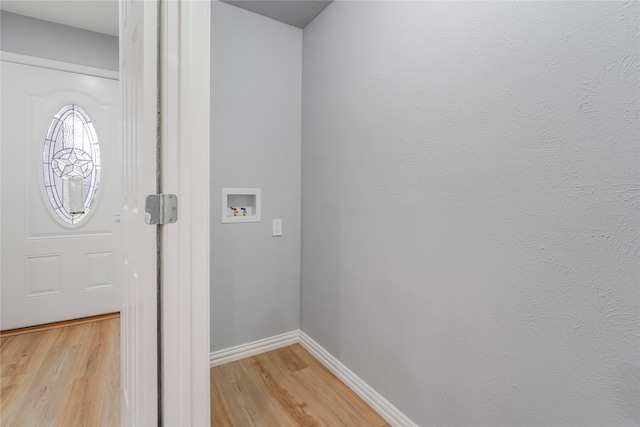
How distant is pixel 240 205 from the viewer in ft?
6.93

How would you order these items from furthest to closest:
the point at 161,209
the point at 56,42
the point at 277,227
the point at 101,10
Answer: the point at 56,42 → the point at 101,10 → the point at 277,227 → the point at 161,209

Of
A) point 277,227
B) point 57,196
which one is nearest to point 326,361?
point 277,227

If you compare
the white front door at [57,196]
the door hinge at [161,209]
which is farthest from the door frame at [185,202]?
the white front door at [57,196]

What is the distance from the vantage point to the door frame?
0.89 metres

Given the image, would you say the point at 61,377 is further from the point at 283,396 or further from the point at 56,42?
the point at 56,42

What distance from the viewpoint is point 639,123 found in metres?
0.78

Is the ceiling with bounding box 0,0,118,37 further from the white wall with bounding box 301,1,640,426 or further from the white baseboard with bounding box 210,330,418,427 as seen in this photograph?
the white baseboard with bounding box 210,330,418,427

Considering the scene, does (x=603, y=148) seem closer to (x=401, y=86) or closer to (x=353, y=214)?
(x=401, y=86)

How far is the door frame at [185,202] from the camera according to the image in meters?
0.89

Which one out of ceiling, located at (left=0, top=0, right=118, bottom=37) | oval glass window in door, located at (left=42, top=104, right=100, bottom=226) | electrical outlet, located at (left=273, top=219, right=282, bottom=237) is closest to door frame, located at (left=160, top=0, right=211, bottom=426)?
electrical outlet, located at (left=273, top=219, right=282, bottom=237)

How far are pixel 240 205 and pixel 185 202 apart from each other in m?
1.21

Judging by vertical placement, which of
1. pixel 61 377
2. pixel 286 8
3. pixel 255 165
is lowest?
pixel 61 377

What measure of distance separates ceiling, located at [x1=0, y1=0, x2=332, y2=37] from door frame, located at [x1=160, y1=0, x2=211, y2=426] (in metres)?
1.25

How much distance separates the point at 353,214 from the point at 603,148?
1102 millimetres
